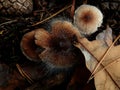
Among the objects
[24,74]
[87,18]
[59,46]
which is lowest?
[24,74]

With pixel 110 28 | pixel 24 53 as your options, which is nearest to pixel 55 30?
pixel 24 53

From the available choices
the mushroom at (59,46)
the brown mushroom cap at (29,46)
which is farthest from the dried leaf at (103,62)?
the brown mushroom cap at (29,46)

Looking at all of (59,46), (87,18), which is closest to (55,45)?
(59,46)

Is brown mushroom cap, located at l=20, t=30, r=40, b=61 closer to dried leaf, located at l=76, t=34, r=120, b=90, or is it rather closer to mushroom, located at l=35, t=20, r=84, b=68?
mushroom, located at l=35, t=20, r=84, b=68

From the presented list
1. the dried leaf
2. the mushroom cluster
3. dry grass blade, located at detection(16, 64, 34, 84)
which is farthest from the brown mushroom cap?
the dried leaf

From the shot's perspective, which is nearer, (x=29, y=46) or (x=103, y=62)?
(x=103, y=62)

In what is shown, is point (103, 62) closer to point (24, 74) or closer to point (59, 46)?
point (59, 46)

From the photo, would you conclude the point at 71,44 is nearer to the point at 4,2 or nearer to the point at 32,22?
the point at 32,22
